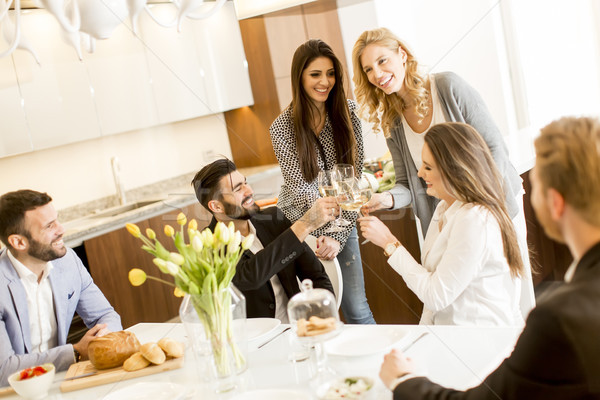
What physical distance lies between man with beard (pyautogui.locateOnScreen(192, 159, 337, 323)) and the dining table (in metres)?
0.37

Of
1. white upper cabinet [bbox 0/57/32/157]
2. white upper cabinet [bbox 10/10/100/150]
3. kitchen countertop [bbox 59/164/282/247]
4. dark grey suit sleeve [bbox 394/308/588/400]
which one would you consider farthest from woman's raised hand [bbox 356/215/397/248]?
white upper cabinet [bbox 0/57/32/157]

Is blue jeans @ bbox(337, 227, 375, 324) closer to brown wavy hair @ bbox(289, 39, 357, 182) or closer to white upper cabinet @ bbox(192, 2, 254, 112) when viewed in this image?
brown wavy hair @ bbox(289, 39, 357, 182)

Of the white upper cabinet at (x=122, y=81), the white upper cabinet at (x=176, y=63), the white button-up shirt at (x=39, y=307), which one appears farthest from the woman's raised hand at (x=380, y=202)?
the white button-up shirt at (x=39, y=307)

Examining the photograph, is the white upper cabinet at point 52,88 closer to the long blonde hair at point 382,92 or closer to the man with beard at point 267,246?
the man with beard at point 267,246

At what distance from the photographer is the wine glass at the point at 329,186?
1910mm

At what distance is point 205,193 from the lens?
6.82 ft

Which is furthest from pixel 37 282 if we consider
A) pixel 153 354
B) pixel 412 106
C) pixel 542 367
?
pixel 542 367

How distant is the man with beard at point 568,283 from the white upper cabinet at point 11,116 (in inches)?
92.5

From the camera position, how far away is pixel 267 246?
1.84 m

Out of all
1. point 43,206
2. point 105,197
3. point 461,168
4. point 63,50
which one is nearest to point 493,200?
point 461,168

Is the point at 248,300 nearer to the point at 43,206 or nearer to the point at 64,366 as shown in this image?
the point at 64,366

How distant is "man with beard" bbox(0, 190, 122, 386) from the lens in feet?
5.97

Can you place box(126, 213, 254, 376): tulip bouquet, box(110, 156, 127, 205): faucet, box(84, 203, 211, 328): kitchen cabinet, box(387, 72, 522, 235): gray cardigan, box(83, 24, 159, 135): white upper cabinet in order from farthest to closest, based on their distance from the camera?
box(84, 203, 211, 328): kitchen cabinet < box(110, 156, 127, 205): faucet < box(83, 24, 159, 135): white upper cabinet < box(387, 72, 522, 235): gray cardigan < box(126, 213, 254, 376): tulip bouquet

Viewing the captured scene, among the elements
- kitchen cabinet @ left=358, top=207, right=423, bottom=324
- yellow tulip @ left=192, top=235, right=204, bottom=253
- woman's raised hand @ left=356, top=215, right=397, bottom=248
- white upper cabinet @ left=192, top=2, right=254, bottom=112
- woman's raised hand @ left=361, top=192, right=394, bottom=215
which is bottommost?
kitchen cabinet @ left=358, top=207, right=423, bottom=324
